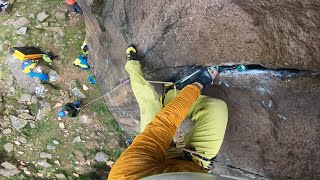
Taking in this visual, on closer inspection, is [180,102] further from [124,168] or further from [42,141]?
[42,141]

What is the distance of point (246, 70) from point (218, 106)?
50 cm

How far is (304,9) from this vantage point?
302 cm

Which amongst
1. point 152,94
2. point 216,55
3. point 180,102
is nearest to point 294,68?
point 216,55

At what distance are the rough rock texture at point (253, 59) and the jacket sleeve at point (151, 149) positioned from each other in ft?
2.77

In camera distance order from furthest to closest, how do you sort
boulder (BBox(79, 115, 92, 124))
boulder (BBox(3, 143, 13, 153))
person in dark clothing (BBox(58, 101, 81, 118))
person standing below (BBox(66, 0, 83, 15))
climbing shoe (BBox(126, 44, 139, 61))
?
1. person standing below (BBox(66, 0, 83, 15))
2. boulder (BBox(3, 143, 13, 153))
3. boulder (BBox(79, 115, 92, 124))
4. person in dark clothing (BBox(58, 101, 81, 118))
5. climbing shoe (BBox(126, 44, 139, 61))

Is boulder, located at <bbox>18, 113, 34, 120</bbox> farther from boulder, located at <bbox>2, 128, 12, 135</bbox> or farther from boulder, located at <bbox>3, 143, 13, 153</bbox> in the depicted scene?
boulder, located at <bbox>3, 143, 13, 153</bbox>

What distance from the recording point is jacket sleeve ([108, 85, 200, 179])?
8.54ft

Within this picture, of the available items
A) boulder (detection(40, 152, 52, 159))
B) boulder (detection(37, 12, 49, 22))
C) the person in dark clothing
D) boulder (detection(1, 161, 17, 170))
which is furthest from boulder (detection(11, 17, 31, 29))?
boulder (detection(1, 161, 17, 170))

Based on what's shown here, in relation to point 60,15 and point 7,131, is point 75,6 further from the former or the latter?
point 7,131

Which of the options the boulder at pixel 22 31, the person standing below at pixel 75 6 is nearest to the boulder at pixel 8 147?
the boulder at pixel 22 31

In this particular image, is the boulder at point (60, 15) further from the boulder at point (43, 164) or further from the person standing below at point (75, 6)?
the boulder at point (43, 164)

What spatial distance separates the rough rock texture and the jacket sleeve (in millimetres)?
845

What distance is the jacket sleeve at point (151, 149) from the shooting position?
8.54 ft

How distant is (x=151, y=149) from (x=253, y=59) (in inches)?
52.6
